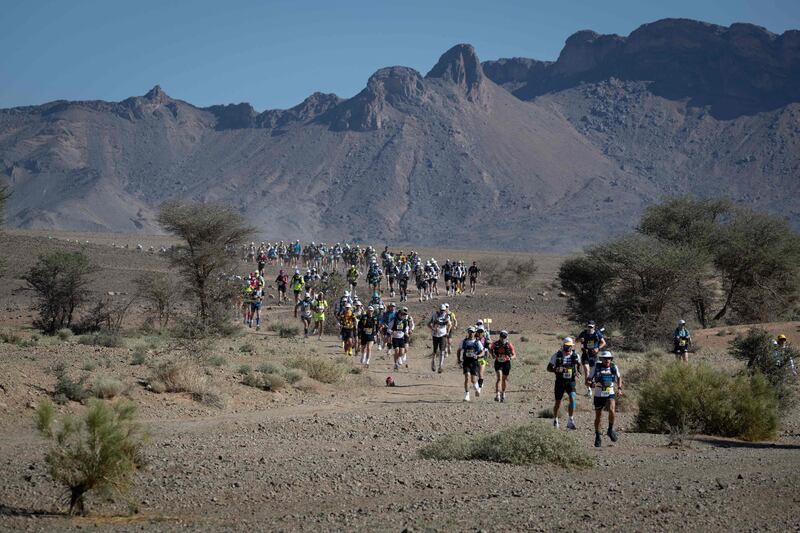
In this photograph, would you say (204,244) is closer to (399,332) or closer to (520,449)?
(399,332)

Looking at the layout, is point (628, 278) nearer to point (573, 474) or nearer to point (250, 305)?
point (250, 305)

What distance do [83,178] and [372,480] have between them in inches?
7344

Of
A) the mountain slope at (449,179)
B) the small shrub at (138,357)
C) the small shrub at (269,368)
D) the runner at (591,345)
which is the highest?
the mountain slope at (449,179)

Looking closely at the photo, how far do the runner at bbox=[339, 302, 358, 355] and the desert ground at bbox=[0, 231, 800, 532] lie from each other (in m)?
4.17

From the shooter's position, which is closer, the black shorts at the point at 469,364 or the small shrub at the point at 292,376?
the black shorts at the point at 469,364

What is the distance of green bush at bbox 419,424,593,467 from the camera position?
1320cm

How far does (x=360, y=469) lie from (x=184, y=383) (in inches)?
255

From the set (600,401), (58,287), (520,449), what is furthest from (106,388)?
(58,287)

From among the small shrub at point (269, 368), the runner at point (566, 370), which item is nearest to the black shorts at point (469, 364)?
the runner at point (566, 370)

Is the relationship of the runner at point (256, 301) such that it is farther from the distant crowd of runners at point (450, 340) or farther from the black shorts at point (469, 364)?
the black shorts at point (469, 364)

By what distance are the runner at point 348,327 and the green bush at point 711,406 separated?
11.6 m

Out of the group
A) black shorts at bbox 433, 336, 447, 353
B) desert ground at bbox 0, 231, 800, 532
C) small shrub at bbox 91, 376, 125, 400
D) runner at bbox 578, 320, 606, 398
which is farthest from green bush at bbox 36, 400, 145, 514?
black shorts at bbox 433, 336, 447, 353

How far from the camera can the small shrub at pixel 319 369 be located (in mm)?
21891

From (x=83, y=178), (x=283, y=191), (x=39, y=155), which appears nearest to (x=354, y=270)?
(x=283, y=191)
